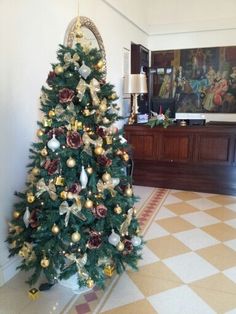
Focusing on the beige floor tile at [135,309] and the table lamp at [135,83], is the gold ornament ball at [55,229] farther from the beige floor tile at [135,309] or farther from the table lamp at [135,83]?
the table lamp at [135,83]

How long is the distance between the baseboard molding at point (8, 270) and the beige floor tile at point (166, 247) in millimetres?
1196

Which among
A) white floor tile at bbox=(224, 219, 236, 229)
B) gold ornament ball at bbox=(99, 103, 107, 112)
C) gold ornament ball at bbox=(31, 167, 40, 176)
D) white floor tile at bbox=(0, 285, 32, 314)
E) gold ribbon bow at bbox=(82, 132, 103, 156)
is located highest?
gold ornament ball at bbox=(99, 103, 107, 112)

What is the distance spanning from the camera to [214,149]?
4129 mm

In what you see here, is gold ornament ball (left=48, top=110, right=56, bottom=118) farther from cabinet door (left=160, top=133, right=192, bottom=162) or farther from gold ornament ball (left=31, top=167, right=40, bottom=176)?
cabinet door (left=160, top=133, right=192, bottom=162)

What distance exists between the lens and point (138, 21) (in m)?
5.28

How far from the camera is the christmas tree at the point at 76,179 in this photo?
1.83 meters

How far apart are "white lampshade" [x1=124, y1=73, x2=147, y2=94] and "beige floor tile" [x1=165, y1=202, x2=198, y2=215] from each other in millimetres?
1806

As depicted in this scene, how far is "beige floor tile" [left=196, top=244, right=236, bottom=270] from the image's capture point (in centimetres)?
243

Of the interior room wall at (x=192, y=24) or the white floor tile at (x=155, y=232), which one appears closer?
the white floor tile at (x=155, y=232)

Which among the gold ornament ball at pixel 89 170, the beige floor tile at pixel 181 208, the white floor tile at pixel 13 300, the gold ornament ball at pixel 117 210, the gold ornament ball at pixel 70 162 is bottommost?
the white floor tile at pixel 13 300

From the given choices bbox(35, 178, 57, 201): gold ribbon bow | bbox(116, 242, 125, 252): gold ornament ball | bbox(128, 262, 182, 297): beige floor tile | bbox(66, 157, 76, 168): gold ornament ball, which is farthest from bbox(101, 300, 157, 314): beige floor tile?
A: bbox(66, 157, 76, 168): gold ornament ball

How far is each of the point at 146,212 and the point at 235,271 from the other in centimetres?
136

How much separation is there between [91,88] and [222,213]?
8.17 feet

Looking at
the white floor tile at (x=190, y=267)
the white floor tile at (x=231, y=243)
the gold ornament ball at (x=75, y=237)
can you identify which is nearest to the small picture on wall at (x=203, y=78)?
the white floor tile at (x=231, y=243)
